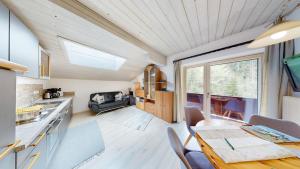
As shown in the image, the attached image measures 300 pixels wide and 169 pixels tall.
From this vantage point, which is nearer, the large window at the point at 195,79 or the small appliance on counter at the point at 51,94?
the small appliance on counter at the point at 51,94

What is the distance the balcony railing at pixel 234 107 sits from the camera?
2129 mm

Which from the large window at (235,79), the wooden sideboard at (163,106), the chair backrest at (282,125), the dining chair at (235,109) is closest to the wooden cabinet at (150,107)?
the wooden sideboard at (163,106)

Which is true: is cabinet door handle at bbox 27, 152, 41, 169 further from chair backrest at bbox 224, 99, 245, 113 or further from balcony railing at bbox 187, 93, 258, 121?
chair backrest at bbox 224, 99, 245, 113

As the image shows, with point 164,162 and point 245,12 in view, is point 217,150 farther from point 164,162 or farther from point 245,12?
point 245,12

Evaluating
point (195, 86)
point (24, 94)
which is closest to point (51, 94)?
point (24, 94)

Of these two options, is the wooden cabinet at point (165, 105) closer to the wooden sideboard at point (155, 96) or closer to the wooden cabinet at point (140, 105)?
the wooden sideboard at point (155, 96)

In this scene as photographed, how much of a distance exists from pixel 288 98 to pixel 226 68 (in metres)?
1.19

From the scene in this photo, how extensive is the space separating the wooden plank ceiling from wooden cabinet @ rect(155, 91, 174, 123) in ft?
Result: 6.32

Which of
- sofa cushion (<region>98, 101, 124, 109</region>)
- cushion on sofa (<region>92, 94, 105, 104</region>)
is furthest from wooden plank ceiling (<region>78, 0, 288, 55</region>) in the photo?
cushion on sofa (<region>92, 94, 105, 104</region>)

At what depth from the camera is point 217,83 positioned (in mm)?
2561

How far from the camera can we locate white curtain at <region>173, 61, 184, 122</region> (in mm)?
3133

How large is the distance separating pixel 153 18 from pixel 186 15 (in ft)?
1.69

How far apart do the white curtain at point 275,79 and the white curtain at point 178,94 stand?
178cm

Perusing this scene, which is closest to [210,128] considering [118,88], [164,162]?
[164,162]
